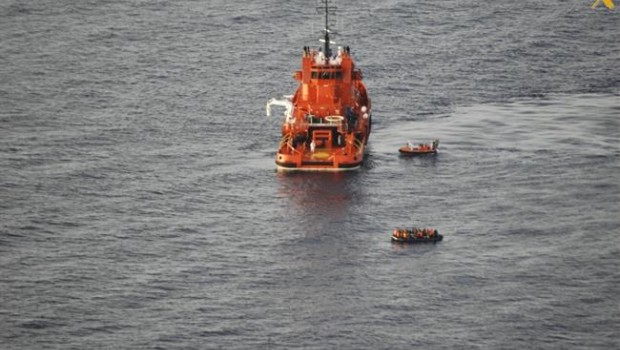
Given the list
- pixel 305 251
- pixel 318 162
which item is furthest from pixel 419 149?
pixel 305 251

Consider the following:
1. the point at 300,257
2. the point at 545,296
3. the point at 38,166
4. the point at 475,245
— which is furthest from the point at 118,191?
the point at 545,296

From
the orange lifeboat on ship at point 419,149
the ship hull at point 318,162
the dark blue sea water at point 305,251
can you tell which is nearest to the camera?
the dark blue sea water at point 305,251

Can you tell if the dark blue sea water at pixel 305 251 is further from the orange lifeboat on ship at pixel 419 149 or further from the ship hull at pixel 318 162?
the ship hull at pixel 318 162

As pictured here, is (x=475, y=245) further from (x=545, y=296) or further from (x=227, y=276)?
(x=227, y=276)

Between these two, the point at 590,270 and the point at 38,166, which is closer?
the point at 590,270

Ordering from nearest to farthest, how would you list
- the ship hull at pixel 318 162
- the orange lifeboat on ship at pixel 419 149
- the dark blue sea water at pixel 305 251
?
the dark blue sea water at pixel 305 251 < the ship hull at pixel 318 162 < the orange lifeboat on ship at pixel 419 149

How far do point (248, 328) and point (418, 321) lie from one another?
15059 mm

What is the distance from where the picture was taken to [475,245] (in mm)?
164375

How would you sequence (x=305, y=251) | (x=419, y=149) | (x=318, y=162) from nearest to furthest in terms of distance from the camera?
(x=305, y=251), (x=318, y=162), (x=419, y=149)

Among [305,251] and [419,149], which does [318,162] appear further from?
[305,251]

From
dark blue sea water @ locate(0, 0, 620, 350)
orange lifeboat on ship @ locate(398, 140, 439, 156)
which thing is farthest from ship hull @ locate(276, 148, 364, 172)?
orange lifeboat on ship @ locate(398, 140, 439, 156)

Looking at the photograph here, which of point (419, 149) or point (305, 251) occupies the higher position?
point (419, 149)

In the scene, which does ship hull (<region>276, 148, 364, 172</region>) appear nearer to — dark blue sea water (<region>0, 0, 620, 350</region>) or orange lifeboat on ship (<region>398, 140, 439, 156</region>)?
dark blue sea water (<region>0, 0, 620, 350</region>)

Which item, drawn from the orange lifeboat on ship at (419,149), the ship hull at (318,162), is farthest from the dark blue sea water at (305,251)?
the ship hull at (318,162)
